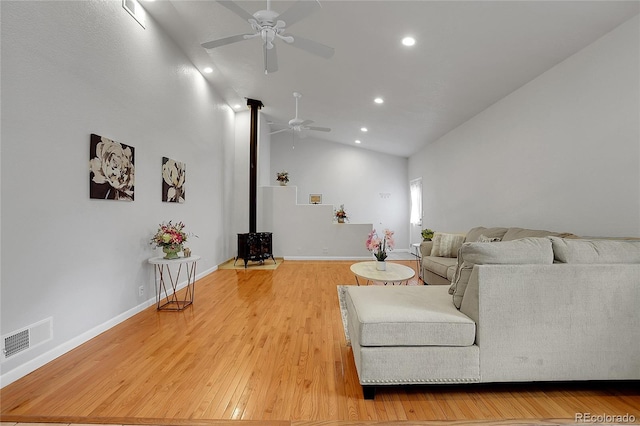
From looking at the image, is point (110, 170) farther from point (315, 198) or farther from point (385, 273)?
point (315, 198)

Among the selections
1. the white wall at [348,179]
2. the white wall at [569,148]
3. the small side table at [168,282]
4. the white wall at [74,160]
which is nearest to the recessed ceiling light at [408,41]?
the white wall at [569,148]

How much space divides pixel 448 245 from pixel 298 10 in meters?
3.72

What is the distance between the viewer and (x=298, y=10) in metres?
2.48

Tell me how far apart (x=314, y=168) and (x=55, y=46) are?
24.1ft

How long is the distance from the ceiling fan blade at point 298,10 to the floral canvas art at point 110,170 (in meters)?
2.12

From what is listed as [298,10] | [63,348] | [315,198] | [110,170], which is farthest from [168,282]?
[315,198]

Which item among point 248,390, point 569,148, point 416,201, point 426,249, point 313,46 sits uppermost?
point 313,46

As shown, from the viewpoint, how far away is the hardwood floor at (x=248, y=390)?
5.70 feet

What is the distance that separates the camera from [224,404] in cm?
185

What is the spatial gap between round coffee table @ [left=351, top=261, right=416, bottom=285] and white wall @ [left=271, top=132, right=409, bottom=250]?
5.73 meters

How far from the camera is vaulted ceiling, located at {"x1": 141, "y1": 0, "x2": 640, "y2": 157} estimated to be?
2.84 meters

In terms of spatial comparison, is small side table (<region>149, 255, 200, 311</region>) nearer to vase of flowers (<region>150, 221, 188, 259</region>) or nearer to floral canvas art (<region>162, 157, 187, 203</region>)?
vase of flowers (<region>150, 221, 188, 259</region>)

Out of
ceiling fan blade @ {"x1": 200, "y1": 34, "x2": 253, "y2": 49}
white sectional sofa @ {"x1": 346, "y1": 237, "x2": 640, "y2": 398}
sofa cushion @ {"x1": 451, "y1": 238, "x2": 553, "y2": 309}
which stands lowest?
white sectional sofa @ {"x1": 346, "y1": 237, "x2": 640, "y2": 398}

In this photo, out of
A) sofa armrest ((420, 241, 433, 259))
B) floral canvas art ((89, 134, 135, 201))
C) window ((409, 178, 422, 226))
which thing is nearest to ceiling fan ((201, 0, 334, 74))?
floral canvas art ((89, 134, 135, 201))
